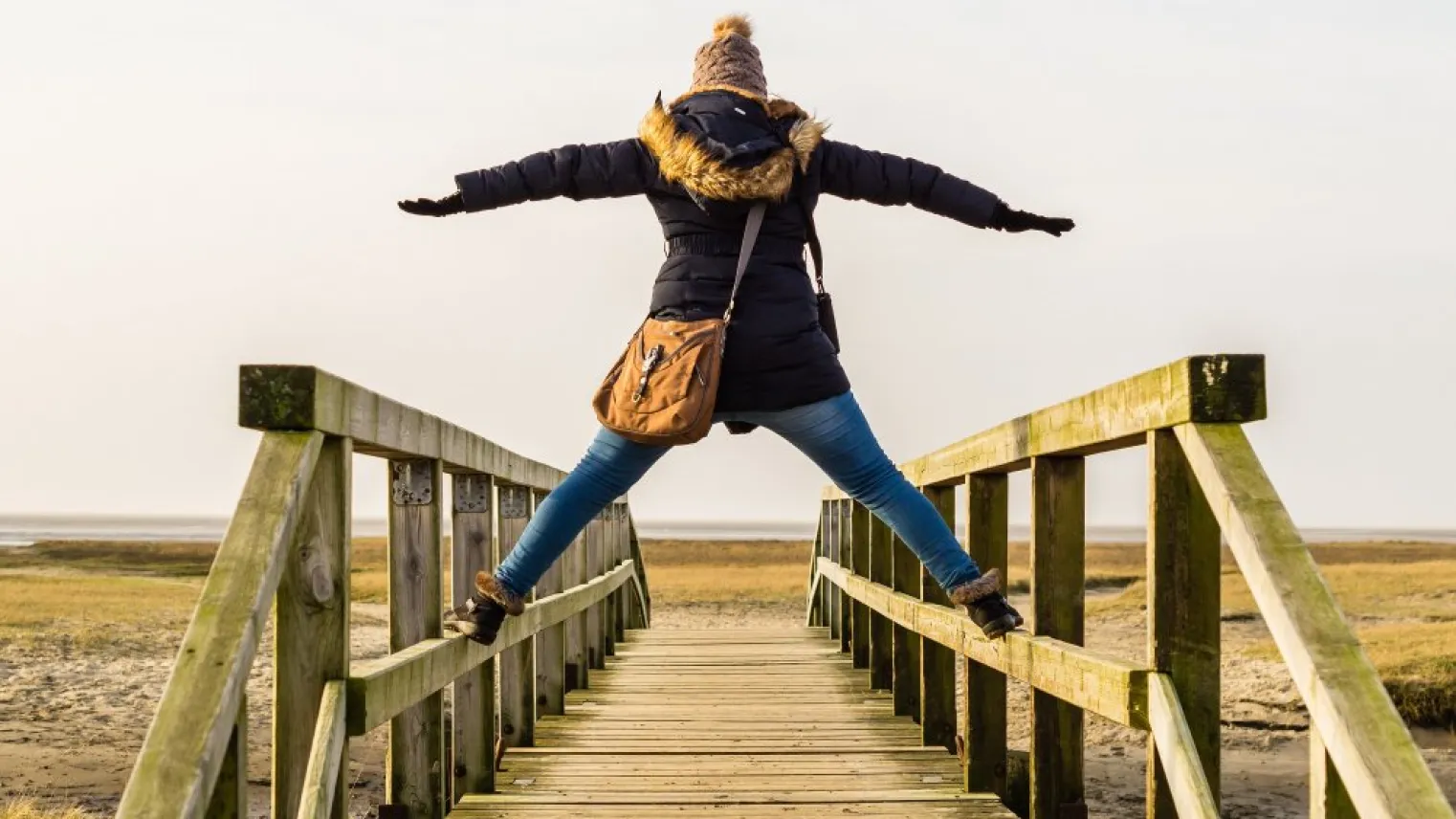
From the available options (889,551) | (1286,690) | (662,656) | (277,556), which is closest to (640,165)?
(277,556)

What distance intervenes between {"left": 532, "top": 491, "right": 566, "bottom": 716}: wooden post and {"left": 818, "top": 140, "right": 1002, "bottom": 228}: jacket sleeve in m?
3.17

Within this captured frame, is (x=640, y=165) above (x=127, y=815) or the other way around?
above

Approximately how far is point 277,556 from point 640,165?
5.56 feet

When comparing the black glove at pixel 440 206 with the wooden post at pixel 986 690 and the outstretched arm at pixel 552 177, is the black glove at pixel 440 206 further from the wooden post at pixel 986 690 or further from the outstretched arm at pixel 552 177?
the wooden post at pixel 986 690

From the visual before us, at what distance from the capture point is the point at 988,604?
4.32 meters

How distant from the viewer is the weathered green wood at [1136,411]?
113 inches

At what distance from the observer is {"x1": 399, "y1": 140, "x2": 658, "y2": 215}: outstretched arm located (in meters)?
4.12

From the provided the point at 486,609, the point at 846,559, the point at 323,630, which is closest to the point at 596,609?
the point at 846,559

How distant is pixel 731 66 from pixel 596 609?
5571 millimetres

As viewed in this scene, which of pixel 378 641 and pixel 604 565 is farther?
pixel 378 641

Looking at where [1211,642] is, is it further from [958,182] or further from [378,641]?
[378,641]

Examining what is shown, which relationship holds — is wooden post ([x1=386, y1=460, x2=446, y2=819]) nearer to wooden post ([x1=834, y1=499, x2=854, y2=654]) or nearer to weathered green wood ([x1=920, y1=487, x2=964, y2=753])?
weathered green wood ([x1=920, y1=487, x2=964, y2=753])

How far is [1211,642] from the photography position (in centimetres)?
316

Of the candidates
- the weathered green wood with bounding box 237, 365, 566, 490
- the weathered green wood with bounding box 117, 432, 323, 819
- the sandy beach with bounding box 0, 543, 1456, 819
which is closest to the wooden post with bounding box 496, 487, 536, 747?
the weathered green wood with bounding box 237, 365, 566, 490
